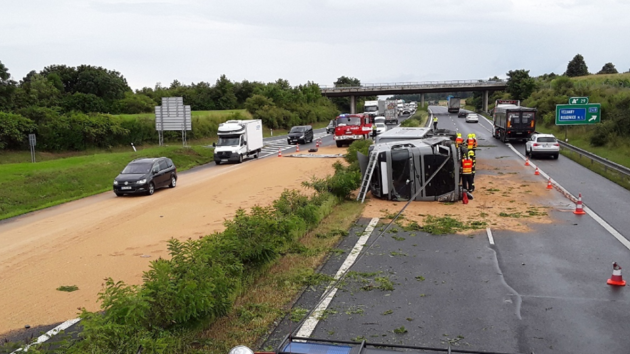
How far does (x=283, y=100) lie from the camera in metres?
88.0

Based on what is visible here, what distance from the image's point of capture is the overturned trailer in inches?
755

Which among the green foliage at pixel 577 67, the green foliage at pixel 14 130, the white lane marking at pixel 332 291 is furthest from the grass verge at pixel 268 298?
the green foliage at pixel 577 67

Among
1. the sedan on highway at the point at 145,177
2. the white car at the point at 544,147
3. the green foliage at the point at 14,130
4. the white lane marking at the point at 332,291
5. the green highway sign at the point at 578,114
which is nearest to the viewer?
the white lane marking at the point at 332,291

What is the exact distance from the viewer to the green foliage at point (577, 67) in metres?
125

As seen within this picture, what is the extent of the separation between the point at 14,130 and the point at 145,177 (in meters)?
21.2

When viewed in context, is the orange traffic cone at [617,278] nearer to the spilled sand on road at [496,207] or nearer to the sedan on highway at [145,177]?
the spilled sand on road at [496,207]

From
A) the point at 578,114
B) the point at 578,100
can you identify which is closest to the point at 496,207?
the point at 578,114

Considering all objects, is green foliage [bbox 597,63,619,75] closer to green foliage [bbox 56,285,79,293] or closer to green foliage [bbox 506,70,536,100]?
green foliage [bbox 506,70,536,100]

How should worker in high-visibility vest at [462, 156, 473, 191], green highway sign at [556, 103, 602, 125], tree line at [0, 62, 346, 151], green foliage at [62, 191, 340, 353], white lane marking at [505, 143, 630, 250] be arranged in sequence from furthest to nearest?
tree line at [0, 62, 346, 151] < green highway sign at [556, 103, 602, 125] < worker in high-visibility vest at [462, 156, 473, 191] < white lane marking at [505, 143, 630, 250] < green foliage at [62, 191, 340, 353]

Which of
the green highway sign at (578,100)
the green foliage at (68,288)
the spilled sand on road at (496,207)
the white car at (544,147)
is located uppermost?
the green highway sign at (578,100)

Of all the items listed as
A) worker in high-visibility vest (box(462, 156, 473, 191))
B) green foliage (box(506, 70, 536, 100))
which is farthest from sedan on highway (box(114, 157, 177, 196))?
green foliage (box(506, 70, 536, 100))

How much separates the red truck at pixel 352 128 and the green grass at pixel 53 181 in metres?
17.0

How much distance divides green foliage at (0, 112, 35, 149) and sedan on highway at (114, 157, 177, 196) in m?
19.3

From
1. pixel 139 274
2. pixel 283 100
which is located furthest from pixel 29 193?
pixel 283 100
